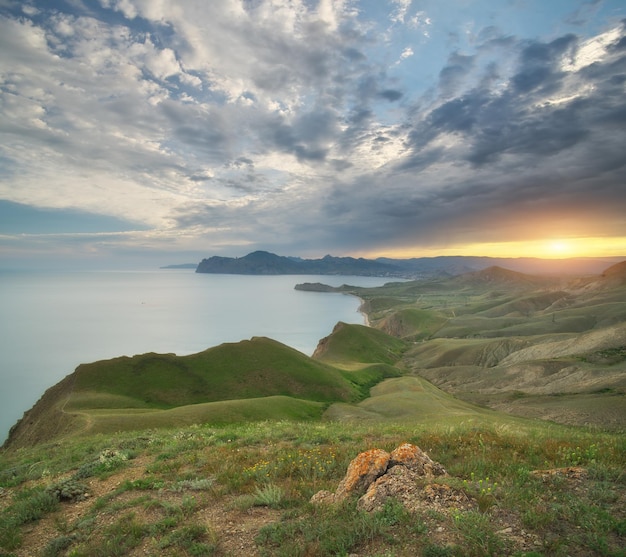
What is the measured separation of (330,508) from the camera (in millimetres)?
7391

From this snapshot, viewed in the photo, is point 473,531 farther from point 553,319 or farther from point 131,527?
point 553,319

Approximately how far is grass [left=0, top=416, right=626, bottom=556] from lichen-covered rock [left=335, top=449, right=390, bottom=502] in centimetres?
65

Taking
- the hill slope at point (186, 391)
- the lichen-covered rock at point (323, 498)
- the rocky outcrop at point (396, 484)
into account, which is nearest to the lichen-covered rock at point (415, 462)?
the rocky outcrop at point (396, 484)

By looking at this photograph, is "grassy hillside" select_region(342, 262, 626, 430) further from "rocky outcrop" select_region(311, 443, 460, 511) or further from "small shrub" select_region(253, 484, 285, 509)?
"small shrub" select_region(253, 484, 285, 509)

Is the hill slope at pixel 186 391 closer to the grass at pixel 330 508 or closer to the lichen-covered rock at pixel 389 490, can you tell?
the grass at pixel 330 508

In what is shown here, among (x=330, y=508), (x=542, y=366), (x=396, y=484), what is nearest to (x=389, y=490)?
(x=396, y=484)

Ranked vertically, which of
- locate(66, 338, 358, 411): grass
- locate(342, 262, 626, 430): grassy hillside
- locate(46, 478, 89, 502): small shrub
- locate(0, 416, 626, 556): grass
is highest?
locate(0, 416, 626, 556): grass

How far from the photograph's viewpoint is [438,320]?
192m

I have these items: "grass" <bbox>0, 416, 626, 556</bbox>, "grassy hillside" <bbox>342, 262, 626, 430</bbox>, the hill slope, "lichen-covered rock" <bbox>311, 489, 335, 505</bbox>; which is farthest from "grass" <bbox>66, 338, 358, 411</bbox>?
"lichen-covered rock" <bbox>311, 489, 335, 505</bbox>

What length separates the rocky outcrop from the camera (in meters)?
7.21

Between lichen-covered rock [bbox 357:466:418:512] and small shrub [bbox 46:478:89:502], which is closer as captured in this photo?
lichen-covered rock [bbox 357:466:418:512]

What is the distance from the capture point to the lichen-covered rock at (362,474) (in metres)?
8.32

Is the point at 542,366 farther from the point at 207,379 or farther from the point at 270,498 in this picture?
the point at 270,498

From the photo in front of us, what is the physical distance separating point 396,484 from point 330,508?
5.54 ft
